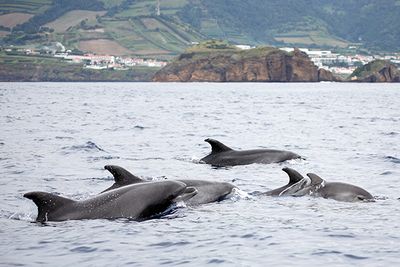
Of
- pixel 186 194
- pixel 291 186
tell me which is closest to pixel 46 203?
pixel 186 194

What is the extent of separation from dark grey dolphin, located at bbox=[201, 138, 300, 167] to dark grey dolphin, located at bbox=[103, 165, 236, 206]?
6066mm

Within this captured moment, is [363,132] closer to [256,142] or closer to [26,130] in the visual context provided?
[256,142]

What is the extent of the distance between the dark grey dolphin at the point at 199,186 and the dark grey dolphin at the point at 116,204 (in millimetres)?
561

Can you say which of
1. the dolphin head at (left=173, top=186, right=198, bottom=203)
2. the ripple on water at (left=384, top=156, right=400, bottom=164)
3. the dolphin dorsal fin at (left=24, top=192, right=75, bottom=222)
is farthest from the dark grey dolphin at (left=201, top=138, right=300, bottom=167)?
the dolphin dorsal fin at (left=24, top=192, right=75, bottom=222)

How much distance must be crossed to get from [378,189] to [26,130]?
24.7 m

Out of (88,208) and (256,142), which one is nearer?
(88,208)

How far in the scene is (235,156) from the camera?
2520cm

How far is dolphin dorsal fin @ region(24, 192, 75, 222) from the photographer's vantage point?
15.1 meters

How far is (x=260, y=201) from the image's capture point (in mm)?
18172

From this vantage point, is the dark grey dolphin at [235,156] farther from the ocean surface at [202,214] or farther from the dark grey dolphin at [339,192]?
the dark grey dolphin at [339,192]

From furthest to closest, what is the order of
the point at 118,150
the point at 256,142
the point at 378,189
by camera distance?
the point at 256,142
the point at 118,150
the point at 378,189

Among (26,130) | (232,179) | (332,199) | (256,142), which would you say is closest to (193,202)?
(332,199)

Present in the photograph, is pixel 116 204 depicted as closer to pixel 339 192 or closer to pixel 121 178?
pixel 121 178

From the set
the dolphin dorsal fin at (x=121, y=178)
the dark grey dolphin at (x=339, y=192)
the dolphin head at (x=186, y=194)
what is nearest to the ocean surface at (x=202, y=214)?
the dolphin head at (x=186, y=194)
